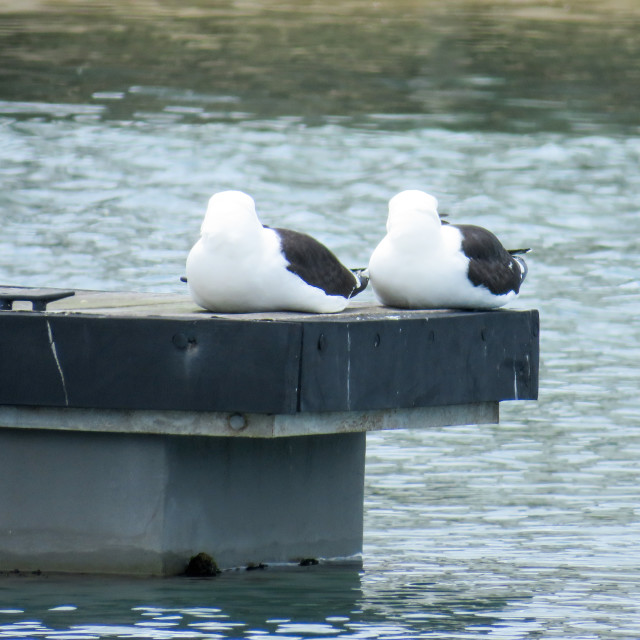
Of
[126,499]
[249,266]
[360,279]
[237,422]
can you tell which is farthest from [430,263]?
[126,499]

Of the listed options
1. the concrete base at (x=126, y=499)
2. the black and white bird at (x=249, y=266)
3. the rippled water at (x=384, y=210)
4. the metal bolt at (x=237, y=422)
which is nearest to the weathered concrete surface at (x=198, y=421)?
the metal bolt at (x=237, y=422)

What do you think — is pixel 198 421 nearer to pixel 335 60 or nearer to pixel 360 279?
pixel 360 279

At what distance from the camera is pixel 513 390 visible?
25.4 feet

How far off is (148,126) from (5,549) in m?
19.7

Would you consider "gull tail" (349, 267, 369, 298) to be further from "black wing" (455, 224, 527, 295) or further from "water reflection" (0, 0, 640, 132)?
"water reflection" (0, 0, 640, 132)

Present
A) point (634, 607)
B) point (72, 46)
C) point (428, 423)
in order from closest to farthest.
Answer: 1. point (634, 607)
2. point (428, 423)
3. point (72, 46)

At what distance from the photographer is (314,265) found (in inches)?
293

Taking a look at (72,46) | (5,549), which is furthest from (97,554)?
(72,46)

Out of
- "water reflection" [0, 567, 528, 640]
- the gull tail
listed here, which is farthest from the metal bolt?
the gull tail

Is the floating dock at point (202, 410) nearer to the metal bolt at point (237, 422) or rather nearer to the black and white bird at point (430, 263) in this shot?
the metal bolt at point (237, 422)

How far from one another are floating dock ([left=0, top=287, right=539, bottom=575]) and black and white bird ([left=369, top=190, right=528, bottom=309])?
0.11m

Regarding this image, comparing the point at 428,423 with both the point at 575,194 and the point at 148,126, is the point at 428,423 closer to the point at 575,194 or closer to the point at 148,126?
the point at 575,194

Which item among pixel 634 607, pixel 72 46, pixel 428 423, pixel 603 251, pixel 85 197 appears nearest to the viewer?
pixel 634 607

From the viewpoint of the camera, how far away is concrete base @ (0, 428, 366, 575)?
7.18m
